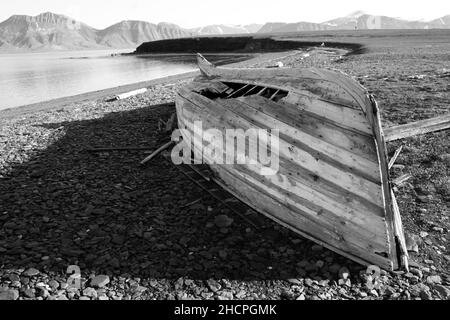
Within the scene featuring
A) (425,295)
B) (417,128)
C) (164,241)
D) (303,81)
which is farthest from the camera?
(417,128)

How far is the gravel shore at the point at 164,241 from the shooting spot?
203 inches

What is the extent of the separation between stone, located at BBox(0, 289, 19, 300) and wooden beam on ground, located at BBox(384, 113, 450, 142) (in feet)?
26.1

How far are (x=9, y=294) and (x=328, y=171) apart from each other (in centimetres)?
440

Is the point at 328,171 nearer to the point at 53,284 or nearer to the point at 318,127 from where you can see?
the point at 318,127

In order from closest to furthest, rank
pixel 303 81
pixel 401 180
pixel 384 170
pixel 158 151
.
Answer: pixel 384 170, pixel 303 81, pixel 401 180, pixel 158 151

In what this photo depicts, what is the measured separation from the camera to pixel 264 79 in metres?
8.30

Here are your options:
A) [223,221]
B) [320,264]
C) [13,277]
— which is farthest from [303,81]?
[13,277]

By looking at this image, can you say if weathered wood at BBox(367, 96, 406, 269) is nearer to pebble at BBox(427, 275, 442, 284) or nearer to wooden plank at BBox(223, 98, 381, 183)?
wooden plank at BBox(223, 98, 381, 183)

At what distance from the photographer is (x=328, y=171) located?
5656 mm

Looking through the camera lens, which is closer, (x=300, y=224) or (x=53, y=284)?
(x=53, y=284)

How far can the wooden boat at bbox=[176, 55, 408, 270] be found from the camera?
208 inches

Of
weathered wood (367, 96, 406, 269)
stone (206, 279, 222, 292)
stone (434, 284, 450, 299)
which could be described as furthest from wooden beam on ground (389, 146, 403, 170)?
stone (206, 279, 222, 292)

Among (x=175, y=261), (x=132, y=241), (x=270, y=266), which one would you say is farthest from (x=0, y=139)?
(x=270, y=266)

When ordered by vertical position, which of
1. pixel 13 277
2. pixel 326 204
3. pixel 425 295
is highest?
pixel 326 204
